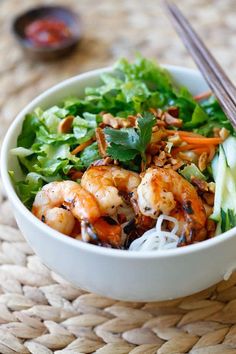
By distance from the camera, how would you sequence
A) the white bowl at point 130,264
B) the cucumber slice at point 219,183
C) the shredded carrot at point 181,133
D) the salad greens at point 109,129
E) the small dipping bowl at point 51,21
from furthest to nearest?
the small dipping bowl at point 51,21, the shredded carrot at point 181,133, the salad greens at point 109,129, the cucumber slice at point 219,183, the white bowl at point 130,264

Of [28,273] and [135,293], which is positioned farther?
[28,273]

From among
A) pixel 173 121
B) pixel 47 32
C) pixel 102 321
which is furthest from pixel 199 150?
pixel 47 32

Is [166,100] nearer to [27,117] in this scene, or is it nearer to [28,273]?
[27,117]

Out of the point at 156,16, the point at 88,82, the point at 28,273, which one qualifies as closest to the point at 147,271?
the point at 28,273

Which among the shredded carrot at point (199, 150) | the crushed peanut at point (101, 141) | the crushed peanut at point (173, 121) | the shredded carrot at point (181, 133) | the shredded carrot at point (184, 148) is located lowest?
the shredded carrot at point (199, 150)

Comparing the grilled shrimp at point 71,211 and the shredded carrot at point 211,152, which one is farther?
the shredded carrot at point 211,152

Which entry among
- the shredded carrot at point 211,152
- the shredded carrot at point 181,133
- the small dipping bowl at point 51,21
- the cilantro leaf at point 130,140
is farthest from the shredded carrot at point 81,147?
the small dipping bowl at point 51,21

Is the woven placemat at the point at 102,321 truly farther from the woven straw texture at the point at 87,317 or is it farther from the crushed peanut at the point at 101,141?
the crushed peanut at the point at 101,141

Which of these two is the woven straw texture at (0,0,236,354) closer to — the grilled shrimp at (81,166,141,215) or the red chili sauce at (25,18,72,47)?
the grilled shrimp at (81,166,141,215)
